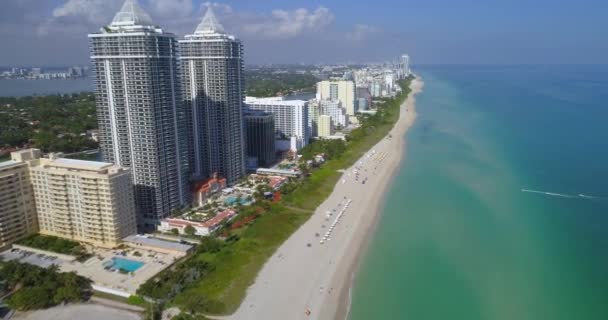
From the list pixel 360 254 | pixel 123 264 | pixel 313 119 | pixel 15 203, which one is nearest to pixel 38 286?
pixel 123 264

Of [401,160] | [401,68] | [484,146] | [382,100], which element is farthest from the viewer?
[401,68]

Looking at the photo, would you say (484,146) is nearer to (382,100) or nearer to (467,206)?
(467,206)

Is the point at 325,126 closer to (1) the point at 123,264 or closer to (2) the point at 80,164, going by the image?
(2) the point at 80,164

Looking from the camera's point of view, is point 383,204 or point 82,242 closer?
point 82,242

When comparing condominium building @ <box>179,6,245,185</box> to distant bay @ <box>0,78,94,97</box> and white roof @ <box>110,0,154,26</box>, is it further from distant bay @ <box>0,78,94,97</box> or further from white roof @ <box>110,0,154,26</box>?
distant bay @ <box>0,78,94,97</box>

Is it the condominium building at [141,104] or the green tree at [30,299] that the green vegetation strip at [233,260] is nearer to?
the green tree at [30,299]

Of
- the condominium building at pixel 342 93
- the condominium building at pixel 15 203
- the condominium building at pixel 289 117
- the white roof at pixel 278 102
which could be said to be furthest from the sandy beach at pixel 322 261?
the condominium building at pixel 342 93

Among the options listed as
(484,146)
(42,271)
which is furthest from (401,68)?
(42,271)

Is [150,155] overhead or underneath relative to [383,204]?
overhead
